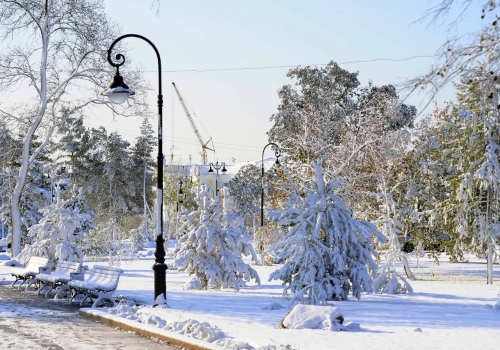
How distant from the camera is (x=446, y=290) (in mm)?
22891

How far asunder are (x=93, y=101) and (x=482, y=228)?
17.6m

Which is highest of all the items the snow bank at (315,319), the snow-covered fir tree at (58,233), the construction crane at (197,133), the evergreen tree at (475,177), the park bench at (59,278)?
the construction crane at (197,133)

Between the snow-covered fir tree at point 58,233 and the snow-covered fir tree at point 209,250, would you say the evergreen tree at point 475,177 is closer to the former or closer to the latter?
the snow-covered fir tree at point 209,250

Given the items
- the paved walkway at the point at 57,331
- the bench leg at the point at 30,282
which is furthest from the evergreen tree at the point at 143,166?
the paved walkway at the point at 57,331

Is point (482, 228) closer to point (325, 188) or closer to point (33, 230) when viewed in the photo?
point (325, 188)

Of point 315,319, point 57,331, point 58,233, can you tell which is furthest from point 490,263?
point 57,331

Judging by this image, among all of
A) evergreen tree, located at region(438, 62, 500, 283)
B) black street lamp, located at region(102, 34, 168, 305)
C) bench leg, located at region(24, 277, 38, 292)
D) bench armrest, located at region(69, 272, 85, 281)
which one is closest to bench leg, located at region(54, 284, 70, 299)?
bench armrest, located at region(69, 272, 85, 281)

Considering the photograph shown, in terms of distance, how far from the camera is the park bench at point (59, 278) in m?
18.4

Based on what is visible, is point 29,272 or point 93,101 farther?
point 93,101

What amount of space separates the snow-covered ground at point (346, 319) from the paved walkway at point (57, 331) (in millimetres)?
679

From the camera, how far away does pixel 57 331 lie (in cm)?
1218

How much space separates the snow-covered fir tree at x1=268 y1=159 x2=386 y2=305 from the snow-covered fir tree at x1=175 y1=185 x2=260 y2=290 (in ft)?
12.6

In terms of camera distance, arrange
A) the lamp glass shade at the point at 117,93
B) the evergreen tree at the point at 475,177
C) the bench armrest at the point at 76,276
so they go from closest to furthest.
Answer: the lamp glass shade at the point at 117,93, the bench armrest at the point at 76,276, the evergreen tree at the point at 475,177

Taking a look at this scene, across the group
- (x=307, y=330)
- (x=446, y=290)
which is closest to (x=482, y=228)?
(x=446, y=290)
